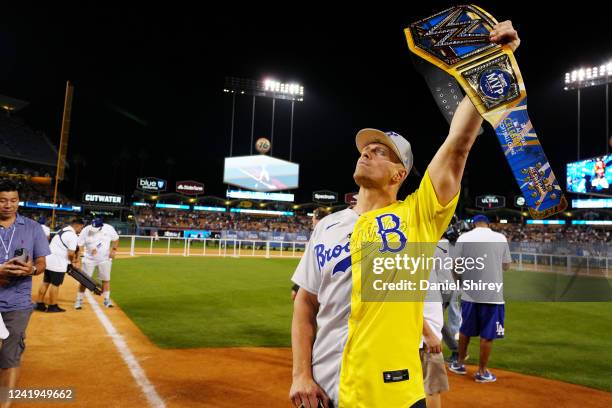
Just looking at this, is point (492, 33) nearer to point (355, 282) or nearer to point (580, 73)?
point (355, 282)

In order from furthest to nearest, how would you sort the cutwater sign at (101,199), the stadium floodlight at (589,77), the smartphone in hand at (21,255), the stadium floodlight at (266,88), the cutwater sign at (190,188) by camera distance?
the cutwater sign at (190,188) → the cutwater sign at (101,199) → the stadium floodlight at (266,88) → the stadium floodlight at (589,77) → the smartphone in hand at (21,255)

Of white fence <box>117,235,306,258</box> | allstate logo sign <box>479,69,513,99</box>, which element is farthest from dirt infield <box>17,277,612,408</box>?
white fence <box>117,235,306,258</box>

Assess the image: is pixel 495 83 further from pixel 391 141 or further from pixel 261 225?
pixel 261 225

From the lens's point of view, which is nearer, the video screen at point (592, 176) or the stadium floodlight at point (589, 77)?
the video screen at point (592, 176)

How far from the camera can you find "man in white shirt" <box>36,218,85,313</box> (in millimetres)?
9250

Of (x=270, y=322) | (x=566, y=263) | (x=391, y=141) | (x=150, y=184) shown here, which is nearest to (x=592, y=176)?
(x=566, y=263)

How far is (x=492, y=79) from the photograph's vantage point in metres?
1.96

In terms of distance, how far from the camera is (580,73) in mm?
37750

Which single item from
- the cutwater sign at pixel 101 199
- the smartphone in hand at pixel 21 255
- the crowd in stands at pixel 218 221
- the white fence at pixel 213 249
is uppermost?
the cutwater sign at pixel 101 199

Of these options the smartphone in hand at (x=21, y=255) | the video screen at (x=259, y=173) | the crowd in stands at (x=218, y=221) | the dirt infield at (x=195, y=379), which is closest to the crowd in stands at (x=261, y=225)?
the crowd in stands at (x=218, y=221)

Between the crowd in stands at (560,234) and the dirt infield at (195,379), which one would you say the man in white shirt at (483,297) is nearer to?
the dirt infield at (195,379)

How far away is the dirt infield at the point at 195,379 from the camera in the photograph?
15.5ft

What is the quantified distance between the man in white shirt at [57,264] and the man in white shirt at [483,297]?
28.0 feet

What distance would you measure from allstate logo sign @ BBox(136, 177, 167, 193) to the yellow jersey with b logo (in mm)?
66088
